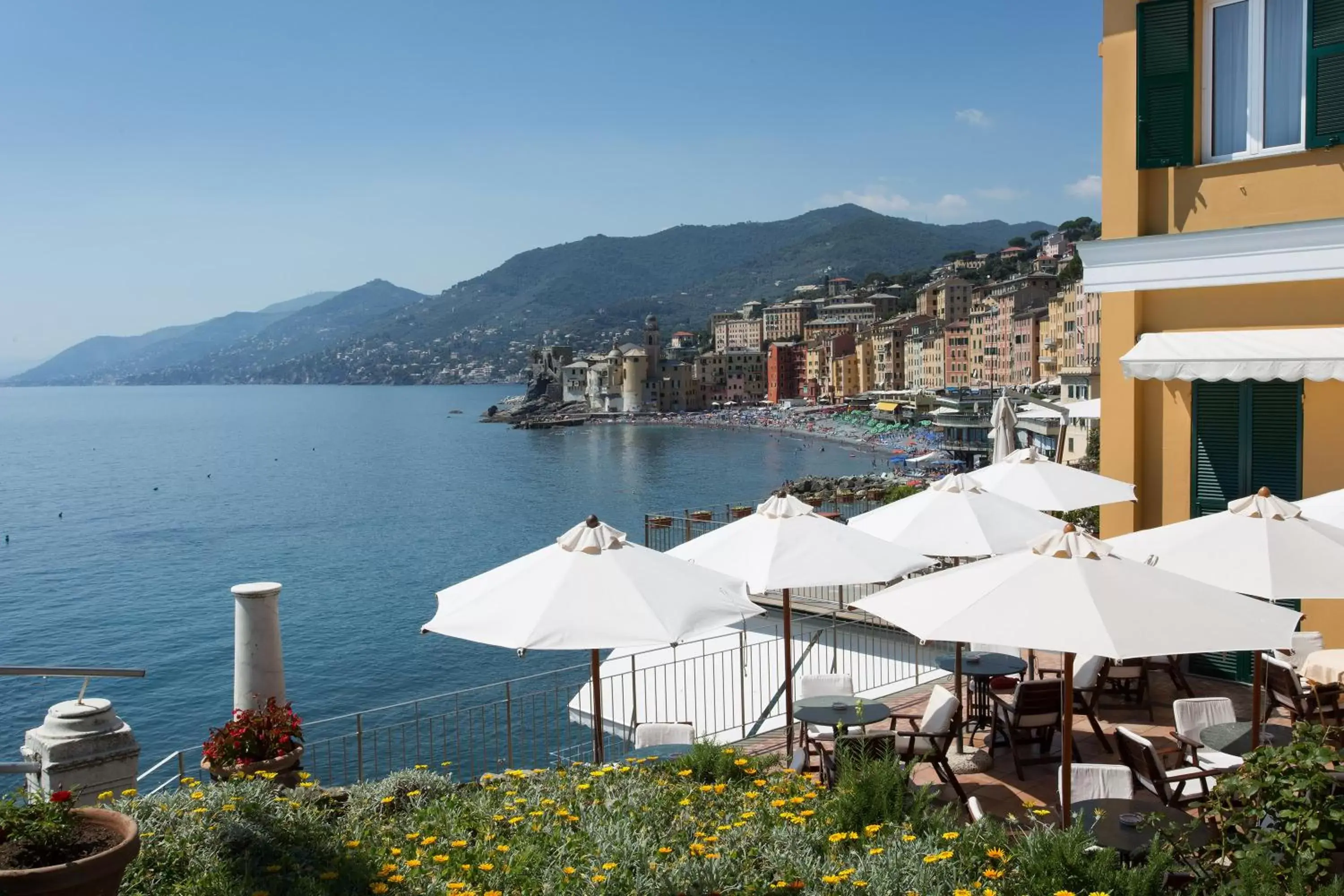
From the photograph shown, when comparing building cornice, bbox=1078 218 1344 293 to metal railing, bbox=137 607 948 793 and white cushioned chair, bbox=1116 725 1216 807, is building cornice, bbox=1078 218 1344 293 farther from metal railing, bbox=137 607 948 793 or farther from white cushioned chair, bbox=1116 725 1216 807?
white cushioned chair, bbox=1116 725 1216 807

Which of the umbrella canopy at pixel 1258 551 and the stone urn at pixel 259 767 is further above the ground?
the umbrella canopy at pixel 1258 551

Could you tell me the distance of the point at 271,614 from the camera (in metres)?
7.56

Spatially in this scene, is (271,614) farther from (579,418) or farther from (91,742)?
(579,418)

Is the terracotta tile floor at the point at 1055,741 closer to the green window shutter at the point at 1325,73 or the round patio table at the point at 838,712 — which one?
the round patio table at the point at 838,712

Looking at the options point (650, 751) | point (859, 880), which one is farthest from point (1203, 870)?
point (650, 751)

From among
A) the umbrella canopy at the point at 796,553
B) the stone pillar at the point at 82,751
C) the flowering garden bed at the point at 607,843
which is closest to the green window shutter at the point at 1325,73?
the umbrella canopy at the point at 796,553

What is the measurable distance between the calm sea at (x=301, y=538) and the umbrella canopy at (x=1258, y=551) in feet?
69.9

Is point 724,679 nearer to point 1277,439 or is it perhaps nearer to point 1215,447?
point 1215,447

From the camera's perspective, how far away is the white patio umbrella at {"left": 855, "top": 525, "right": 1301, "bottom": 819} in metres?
4.64

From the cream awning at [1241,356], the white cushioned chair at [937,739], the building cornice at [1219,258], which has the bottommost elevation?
the white cushioned chair at [937,739]

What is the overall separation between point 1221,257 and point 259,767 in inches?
325

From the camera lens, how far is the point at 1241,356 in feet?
26.5

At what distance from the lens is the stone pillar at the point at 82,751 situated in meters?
6.09

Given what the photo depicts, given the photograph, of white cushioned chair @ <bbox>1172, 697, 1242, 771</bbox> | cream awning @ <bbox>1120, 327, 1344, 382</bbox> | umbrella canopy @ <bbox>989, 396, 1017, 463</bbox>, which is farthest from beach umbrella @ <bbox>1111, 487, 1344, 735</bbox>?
umbrella canopy @ <bbox>989, 396, 1017, 463</bbox>
